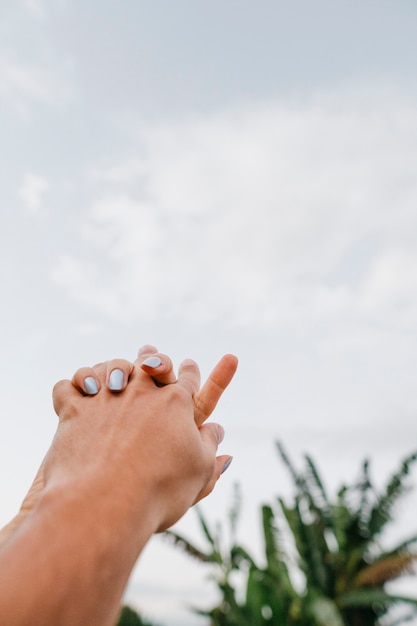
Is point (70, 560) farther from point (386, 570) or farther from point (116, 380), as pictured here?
point (386, 570)

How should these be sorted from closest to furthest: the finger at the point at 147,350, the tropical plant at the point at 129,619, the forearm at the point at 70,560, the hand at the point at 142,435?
1. the forearm at the point at 70,560
2. the hand at the point at 142,435
3. the finger at the point at 147,350
4. the tropical plant at the point at 129,619

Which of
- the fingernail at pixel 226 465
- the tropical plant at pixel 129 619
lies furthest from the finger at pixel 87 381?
the tropical plant at pixel 129 619

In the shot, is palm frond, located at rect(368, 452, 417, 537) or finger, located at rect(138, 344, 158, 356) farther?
palm frond, located at rect(368, 452, 417, 537)

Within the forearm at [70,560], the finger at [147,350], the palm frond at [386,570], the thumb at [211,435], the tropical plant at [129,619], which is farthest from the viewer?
the tropical plant at [129,619]

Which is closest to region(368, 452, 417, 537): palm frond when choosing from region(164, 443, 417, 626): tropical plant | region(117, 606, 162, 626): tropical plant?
region(164, 443, 417, 626): tropical plant

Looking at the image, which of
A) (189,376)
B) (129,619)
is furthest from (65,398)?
(129,619)

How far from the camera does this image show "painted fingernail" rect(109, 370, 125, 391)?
1.75 metres

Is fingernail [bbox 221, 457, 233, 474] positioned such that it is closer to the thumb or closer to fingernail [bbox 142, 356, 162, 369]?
the thumb

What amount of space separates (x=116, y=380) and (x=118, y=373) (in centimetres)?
3

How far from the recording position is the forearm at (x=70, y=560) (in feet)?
Result: 3.39

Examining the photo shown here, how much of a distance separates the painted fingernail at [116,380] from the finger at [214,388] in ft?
0.84

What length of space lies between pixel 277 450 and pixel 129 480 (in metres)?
15.3

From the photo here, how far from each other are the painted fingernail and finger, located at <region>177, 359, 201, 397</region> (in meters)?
0.16

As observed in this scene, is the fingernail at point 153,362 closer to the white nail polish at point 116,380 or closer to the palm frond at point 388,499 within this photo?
the white nail polish at point 116,380
